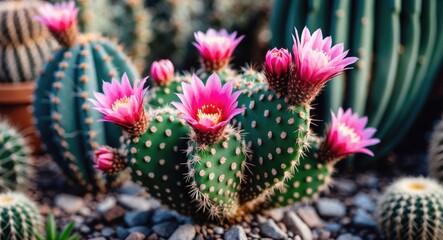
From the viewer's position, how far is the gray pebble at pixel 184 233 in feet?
6.57

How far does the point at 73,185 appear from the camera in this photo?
2.77 metres

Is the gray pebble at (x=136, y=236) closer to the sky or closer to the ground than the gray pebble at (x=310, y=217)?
closer to the sky

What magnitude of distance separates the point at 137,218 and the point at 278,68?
1.02 m

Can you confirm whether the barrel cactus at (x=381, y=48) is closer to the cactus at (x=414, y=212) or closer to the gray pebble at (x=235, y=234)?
the cactus at (x=414, y=212)

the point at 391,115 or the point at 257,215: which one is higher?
the point at 391,115

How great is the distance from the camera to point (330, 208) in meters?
2.54

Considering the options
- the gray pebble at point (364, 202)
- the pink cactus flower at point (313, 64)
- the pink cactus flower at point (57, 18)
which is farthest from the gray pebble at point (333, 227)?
the pink cactus flower at point (57, 18)

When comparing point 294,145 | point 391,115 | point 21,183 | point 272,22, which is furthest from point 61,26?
point 391,115

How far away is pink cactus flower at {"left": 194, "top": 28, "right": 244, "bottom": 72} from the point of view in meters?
2.06

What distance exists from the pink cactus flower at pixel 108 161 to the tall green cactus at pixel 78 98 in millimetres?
576

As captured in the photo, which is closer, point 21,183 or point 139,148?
point 139,148

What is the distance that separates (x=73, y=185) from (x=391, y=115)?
162cm

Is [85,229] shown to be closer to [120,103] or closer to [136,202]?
[136,202]

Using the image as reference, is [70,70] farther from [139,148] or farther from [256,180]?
[256,180]
